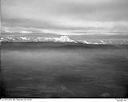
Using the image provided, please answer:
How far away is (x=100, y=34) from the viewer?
152 cm

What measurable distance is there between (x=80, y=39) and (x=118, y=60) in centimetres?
42

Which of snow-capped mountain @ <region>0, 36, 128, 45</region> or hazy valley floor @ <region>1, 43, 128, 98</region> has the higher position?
snow-capped mountain @ <region>0, 36, 128, 45</region>

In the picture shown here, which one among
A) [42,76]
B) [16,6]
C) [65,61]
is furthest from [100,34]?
[16,6]

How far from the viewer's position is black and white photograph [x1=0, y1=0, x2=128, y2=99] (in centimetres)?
151

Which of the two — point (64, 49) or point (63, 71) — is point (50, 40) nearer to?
point (64, 49)

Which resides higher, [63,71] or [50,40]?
[50,40]

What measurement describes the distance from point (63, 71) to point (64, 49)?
0.22m

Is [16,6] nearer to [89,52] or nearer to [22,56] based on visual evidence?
[22,56]

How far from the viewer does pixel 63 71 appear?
5.15 feet

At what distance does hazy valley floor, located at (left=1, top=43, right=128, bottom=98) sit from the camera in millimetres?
1536

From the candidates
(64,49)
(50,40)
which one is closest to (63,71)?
(64,49)

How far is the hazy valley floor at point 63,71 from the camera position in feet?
5.04

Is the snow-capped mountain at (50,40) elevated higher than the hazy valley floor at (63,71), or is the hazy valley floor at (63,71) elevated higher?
the snow-capped mountain at (50,40)

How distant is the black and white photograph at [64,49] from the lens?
1.51 m
